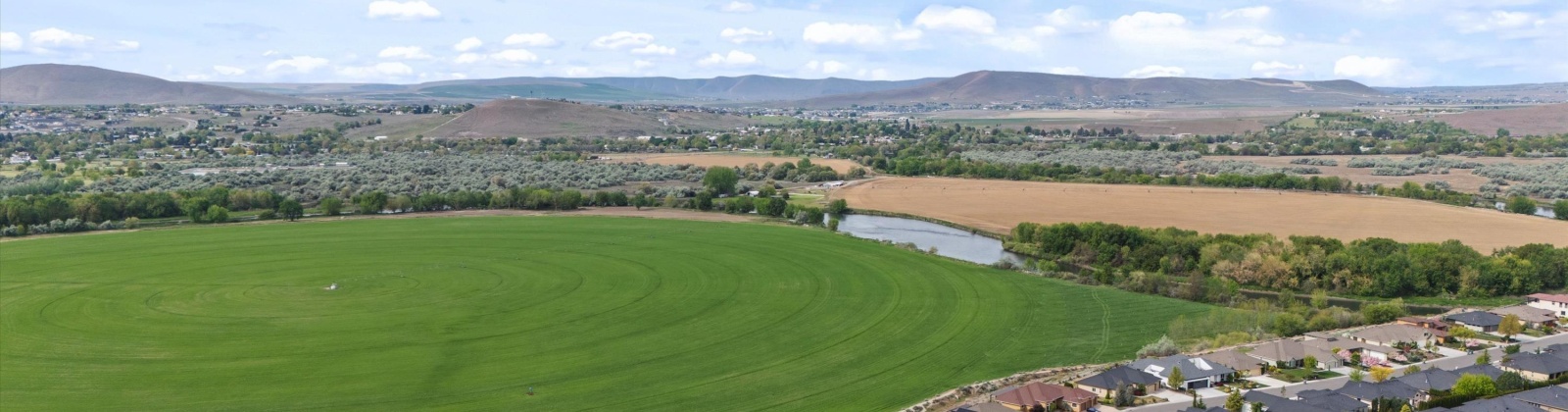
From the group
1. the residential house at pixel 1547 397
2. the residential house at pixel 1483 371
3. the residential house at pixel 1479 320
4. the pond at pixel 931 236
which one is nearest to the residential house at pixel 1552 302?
the residential house at pixel 1479 320

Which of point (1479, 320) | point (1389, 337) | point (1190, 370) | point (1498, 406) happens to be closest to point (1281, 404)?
point (1190, 370)

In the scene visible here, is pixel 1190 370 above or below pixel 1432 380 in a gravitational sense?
below

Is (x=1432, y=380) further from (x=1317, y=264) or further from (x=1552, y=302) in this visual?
(x=1317, y=264)

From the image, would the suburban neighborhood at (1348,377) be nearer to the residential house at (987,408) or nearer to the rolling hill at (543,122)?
the residential house at (987,408)

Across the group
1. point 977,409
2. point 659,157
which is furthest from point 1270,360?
point 659,157

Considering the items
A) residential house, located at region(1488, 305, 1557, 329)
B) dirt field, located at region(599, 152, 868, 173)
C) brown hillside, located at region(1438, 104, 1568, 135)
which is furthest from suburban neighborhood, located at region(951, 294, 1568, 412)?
brown hillside, located at region(1438, 104, 1568, 135)

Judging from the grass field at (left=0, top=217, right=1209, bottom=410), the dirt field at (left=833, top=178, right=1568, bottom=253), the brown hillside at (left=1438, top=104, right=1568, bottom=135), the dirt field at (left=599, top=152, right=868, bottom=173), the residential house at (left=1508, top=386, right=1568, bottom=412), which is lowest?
the dirt field at (left=599, top=152, right=868, bottom=173)

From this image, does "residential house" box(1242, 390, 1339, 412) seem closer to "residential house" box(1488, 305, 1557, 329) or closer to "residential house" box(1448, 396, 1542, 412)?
"residential house" box(1448, 396, 1542, 412)
